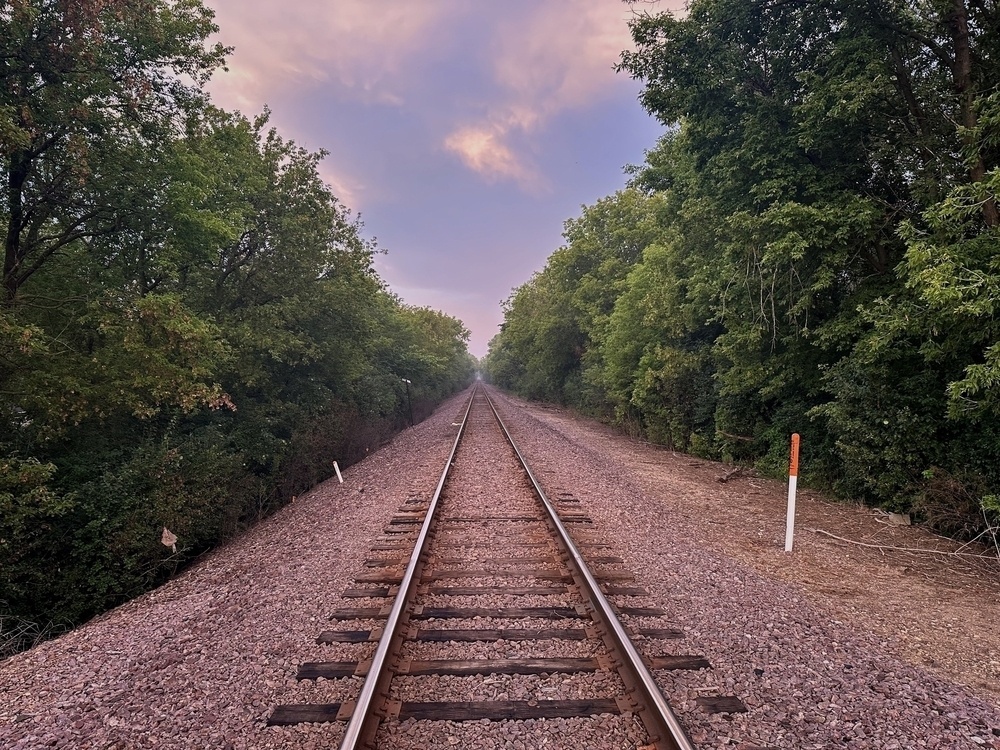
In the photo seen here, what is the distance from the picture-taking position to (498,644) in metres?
3.76

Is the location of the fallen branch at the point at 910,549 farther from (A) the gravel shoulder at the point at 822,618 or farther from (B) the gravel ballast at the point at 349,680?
(B) the gravel ballast at the point at 349,680

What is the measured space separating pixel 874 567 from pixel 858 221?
5.19 m

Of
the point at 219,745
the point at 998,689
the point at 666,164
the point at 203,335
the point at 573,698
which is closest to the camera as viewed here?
the point at 219,745

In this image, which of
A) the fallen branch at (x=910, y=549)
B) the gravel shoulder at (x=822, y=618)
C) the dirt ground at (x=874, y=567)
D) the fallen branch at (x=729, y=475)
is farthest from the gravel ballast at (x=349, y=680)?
the fallen branch at (x=729, y=475)

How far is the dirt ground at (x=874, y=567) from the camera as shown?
156 inches

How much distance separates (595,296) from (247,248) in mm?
18803

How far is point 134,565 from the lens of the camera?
7719 mm

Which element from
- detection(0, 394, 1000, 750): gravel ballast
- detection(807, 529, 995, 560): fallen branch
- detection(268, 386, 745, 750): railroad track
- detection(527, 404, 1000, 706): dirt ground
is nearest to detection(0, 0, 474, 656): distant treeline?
detection(0, 394, 1000, 750): gravel ballast

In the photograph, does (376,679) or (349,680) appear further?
(349,680)

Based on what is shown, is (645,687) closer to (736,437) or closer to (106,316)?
(106,316)

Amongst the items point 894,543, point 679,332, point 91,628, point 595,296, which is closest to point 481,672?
point 91,628

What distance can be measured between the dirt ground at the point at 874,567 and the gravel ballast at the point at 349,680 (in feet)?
1.22

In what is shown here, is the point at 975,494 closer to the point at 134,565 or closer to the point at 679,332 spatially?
the point at 679,332

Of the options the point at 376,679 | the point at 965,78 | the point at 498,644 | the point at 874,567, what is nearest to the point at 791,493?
the point at 874,567
